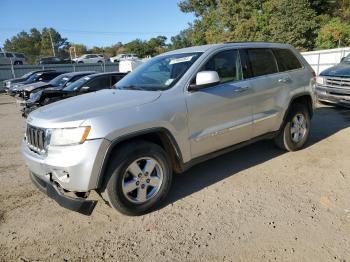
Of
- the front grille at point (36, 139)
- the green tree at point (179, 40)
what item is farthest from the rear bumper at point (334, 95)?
the green tree at point (179, 40)

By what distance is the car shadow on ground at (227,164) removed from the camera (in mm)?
4285

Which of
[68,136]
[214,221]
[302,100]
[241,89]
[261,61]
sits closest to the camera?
[68,136]

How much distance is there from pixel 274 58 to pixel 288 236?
3039mm

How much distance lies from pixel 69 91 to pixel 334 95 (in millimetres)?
7253

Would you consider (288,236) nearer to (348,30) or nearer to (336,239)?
(336,239)

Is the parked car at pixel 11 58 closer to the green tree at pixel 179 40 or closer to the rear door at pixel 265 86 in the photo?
the rear door at pixel 265 86

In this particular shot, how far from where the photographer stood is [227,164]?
5.04 meters

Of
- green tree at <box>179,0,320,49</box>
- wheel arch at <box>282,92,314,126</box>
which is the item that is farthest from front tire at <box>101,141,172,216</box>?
green tree at <box>179,0,320,49</box>

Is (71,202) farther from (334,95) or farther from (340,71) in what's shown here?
(340,71)

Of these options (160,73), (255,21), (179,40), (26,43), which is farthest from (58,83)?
(26,43)

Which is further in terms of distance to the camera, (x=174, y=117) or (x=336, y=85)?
(x=336, y=85)

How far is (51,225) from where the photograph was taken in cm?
353

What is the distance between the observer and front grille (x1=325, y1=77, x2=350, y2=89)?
328 inches

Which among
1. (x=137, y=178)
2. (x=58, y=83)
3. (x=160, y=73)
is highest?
(x=160, y=73)
